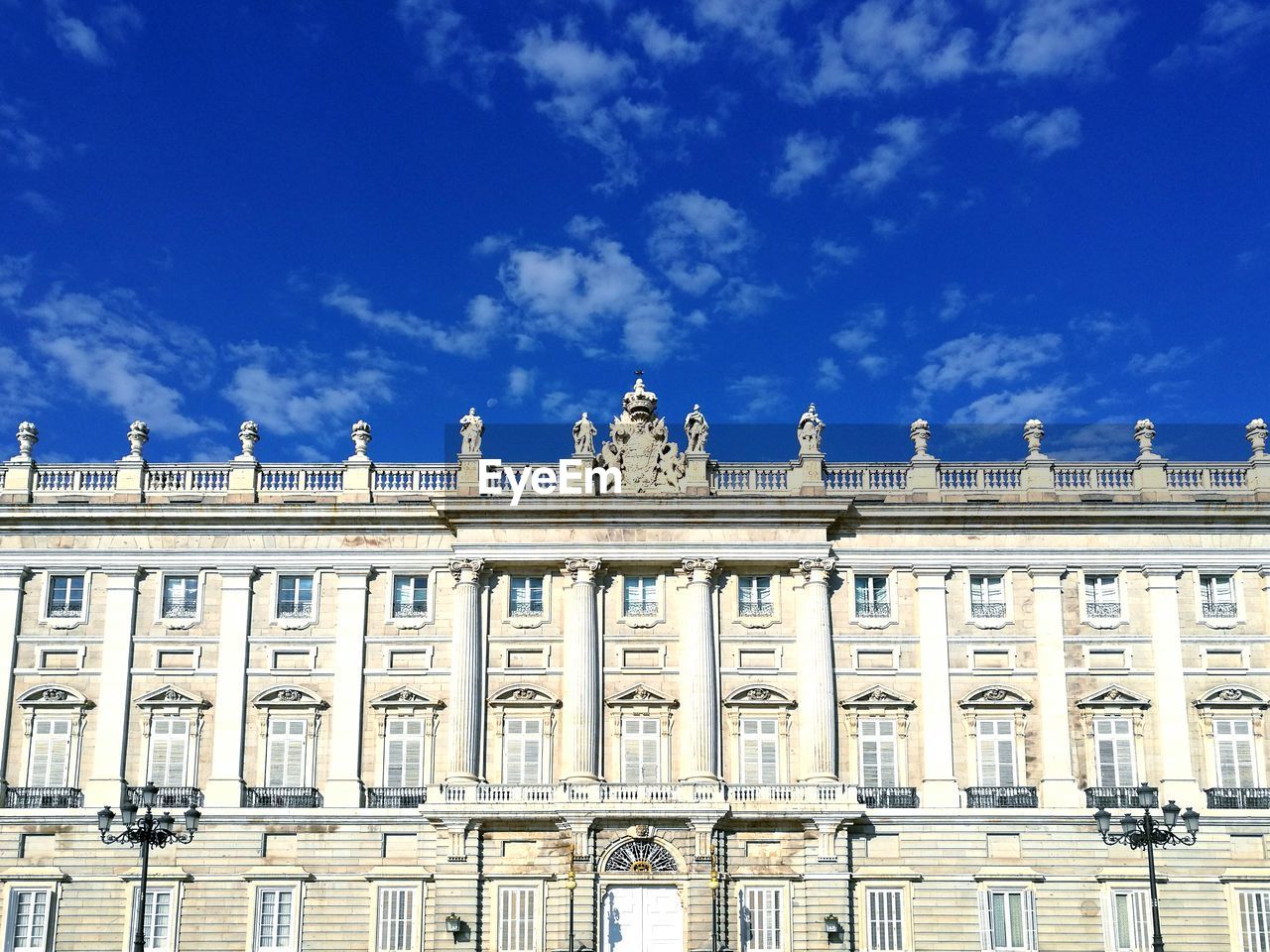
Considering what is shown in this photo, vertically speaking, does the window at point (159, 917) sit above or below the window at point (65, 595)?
below

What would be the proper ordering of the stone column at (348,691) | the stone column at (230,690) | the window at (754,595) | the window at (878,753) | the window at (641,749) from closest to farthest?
the stone column at (230,690), the stone column at (348,691), the window at (641,749), the window at (878,753), the window at (754,595)

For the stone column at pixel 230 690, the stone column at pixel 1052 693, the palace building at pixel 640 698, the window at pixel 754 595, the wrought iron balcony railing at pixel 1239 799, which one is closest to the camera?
the palace building at pixel 640 698

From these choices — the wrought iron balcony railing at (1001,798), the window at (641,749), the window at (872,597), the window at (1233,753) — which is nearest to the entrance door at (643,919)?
the window at (641,749)

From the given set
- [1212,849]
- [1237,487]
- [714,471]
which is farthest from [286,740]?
[1237,487]

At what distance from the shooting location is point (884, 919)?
40781mm

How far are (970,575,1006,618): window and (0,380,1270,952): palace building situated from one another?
0.77 ft

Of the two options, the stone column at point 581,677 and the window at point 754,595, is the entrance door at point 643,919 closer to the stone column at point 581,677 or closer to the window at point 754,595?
the stone column at point 581,677

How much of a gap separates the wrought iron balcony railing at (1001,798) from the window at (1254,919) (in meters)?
6.41

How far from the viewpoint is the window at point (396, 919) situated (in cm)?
4072

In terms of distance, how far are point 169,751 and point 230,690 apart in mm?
2538

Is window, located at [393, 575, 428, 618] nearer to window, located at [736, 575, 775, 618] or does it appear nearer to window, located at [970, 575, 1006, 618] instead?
window, located at [736, 575, 775, 618]


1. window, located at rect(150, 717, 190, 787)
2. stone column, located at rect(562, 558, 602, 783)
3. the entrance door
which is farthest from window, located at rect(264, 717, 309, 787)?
the entrance door

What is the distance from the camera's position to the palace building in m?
40.5

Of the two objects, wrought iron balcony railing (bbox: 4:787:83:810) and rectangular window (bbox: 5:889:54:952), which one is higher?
wrought iron balcony railing (bbox: 4:787:83:810)
